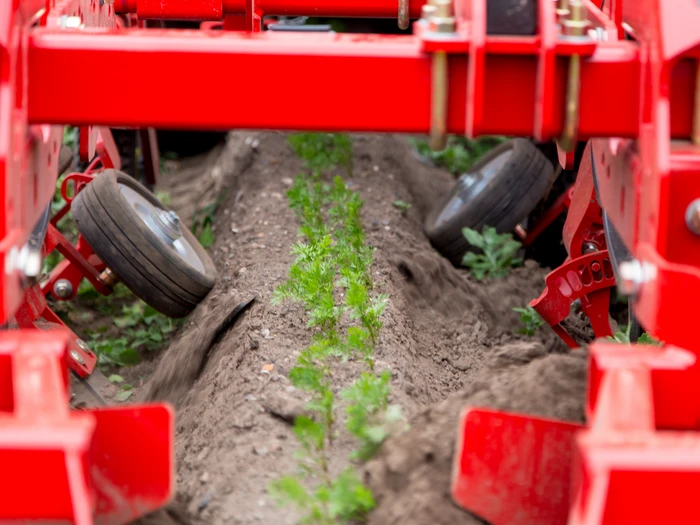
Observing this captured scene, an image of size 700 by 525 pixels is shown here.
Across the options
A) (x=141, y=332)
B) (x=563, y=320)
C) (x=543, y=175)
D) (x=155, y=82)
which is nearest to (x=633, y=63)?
(x=155, y=82)

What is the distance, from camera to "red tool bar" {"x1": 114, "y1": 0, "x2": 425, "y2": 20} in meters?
4.13

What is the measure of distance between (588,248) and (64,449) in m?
2.75

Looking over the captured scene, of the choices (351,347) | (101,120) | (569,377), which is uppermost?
(101,120)

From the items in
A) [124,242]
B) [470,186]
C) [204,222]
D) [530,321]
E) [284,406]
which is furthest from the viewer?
[204,222]

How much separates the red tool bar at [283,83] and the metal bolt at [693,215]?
240mm

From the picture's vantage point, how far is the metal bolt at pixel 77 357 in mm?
4328

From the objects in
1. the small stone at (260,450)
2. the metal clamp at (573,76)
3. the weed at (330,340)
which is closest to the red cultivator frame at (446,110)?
the metal clamp at (573,76)

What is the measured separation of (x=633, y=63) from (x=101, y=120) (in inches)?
51.6

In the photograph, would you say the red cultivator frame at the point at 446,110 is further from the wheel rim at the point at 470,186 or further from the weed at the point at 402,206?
the weed at the point at 402,206

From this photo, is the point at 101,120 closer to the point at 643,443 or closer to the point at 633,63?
the point at 633,63

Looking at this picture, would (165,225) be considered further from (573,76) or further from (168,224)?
(573,76)

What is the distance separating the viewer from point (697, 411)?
239 centimetres

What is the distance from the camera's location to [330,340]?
146 inches

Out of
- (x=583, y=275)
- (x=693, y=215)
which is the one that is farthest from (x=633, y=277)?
(x=583, y=275)
